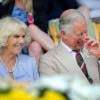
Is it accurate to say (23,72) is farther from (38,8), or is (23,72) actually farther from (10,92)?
(10,92)

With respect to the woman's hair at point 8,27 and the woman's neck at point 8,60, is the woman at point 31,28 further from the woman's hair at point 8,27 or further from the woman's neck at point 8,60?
the woman's hair at point 8,27

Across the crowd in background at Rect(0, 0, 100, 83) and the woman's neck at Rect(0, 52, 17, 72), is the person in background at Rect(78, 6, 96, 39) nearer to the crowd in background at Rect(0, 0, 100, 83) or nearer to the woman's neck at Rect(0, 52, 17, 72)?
the crowd in background at Rect(0, 0, 100, 83)

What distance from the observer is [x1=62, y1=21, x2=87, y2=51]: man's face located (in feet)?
9.79

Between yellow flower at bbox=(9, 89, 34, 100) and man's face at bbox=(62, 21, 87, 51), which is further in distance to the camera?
man's face at bbox=(62, 21, 87, 51)

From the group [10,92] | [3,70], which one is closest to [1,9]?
[3,70]

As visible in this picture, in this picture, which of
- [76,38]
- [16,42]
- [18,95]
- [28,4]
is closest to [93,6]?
[28,4]

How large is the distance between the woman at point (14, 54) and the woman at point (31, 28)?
25cm

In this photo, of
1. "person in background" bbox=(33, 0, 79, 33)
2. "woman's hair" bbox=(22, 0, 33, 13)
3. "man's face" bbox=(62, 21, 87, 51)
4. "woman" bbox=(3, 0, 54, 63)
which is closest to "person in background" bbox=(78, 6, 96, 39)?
"person in background" bbox=(33, 0, 79, 33)

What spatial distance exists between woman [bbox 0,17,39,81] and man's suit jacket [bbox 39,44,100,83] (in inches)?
6.6

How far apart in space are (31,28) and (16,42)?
0.50m

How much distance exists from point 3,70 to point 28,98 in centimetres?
240

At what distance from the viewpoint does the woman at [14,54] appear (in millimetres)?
3080

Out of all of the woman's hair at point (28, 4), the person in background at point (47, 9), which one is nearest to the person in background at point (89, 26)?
the person in background at point (47, 9)

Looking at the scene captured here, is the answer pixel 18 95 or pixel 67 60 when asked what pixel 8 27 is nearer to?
pixel 67 60
